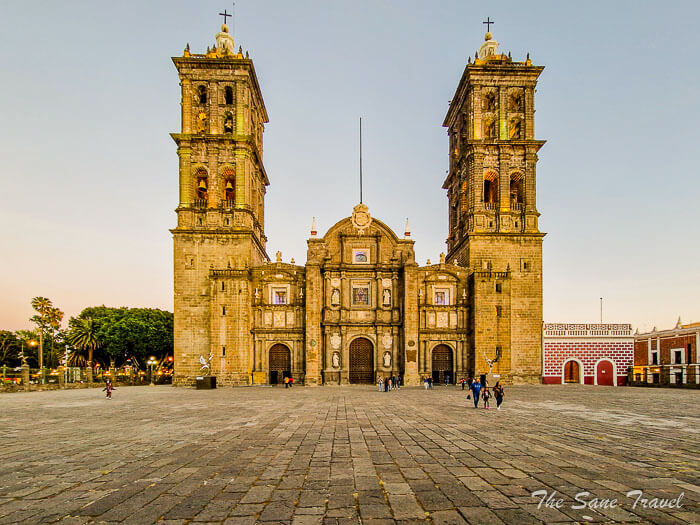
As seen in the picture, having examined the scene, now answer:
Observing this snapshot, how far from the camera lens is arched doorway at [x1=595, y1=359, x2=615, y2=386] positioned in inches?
1566

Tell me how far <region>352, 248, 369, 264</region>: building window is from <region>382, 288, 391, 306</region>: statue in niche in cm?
311

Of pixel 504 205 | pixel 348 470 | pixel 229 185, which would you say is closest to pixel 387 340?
pixel 504 205

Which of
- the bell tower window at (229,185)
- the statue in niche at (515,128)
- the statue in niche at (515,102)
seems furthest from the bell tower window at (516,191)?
the bell tower window at (229,185)

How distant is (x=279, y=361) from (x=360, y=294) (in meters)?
9.02

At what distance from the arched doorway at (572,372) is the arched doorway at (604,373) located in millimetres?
1560

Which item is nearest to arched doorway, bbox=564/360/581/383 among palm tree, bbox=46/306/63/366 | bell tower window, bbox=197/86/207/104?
bell tower window, bbox=197/86/207/104

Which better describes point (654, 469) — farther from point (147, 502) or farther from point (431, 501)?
point (147, 502)

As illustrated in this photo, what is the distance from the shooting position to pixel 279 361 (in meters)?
39.4

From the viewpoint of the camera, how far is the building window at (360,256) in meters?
40.2

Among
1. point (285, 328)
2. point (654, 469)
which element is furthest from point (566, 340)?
point (654, 469)

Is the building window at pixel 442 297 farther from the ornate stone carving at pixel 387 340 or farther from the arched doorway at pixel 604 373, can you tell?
the arched doorway at pixel 604 373

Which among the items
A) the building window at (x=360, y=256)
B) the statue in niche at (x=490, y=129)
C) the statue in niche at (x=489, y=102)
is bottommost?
the building window at (x=360, y=256)

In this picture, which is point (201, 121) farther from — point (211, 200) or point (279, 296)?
point (279, 296)

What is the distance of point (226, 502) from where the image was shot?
20.9ft
